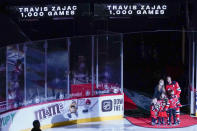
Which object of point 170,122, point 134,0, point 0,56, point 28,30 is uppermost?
point 134,0

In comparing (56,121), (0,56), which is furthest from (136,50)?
(0,56)

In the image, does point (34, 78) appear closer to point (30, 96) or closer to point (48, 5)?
point (30, 96)

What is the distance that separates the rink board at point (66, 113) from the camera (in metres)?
10.9

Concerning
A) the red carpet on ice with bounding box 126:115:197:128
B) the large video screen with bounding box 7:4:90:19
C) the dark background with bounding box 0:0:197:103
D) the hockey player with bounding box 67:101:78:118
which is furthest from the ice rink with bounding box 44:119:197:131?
the large video screen with bounding box 7:4:90:19

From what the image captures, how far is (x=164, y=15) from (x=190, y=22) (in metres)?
1.44

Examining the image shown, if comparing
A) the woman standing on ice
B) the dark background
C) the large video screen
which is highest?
the large video screen

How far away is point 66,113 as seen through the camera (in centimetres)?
1270

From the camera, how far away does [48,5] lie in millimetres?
12055

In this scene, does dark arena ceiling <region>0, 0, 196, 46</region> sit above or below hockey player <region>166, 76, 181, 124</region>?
above

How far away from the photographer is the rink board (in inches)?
430

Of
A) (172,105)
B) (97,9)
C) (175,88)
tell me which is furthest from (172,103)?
(97,9)

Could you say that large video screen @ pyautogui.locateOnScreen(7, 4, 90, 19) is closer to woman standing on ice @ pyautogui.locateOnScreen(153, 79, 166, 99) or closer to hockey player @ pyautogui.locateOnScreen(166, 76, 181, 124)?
woman standing on ice @ pyautogui.locateOnScreen(153, 79, 166, 99)

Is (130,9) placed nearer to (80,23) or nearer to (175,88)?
(80,23)

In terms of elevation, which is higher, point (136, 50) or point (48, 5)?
point (48, 5)
